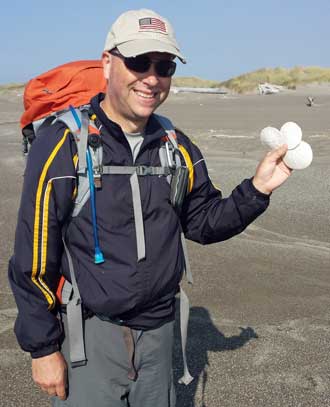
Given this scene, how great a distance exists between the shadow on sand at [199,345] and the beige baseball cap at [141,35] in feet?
7.83

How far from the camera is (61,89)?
2727mm

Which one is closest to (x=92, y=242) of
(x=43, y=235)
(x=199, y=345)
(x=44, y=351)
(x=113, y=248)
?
(x=113, y=248)

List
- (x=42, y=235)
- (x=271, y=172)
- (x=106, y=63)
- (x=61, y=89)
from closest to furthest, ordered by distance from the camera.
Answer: (x=42, y=235) → (x=106, y=63) → (x=271, y=172) → (x=61, y=89)

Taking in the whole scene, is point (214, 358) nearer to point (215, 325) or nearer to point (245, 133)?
point (215, 325)

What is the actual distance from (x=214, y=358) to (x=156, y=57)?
2.64 meters

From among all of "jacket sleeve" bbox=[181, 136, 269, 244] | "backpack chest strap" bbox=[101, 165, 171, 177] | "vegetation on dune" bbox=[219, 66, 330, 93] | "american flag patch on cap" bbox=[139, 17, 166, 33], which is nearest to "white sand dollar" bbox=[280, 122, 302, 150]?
"jacket sleeve" bbox=[181, 136, 269, 244]

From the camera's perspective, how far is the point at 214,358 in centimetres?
430

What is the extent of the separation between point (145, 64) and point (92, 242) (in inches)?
30.1

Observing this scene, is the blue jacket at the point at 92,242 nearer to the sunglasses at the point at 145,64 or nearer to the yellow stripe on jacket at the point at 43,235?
the yellow stripe on jacket at the point at 43,235

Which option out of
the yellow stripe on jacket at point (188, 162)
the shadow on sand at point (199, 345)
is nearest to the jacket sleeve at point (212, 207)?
the yellow stripe on jacket at point (188, 162)

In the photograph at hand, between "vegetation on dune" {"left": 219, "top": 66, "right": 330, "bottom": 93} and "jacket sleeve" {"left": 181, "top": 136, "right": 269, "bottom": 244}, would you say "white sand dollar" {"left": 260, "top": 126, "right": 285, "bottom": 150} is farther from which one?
"vegetation on dune" {"left": 219, "top": 66, "right": 330, "bottom": 93}

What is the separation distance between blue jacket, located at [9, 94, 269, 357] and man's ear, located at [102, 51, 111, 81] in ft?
0.34

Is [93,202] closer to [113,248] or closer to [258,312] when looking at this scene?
[113,248]

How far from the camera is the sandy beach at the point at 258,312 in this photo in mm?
3906
